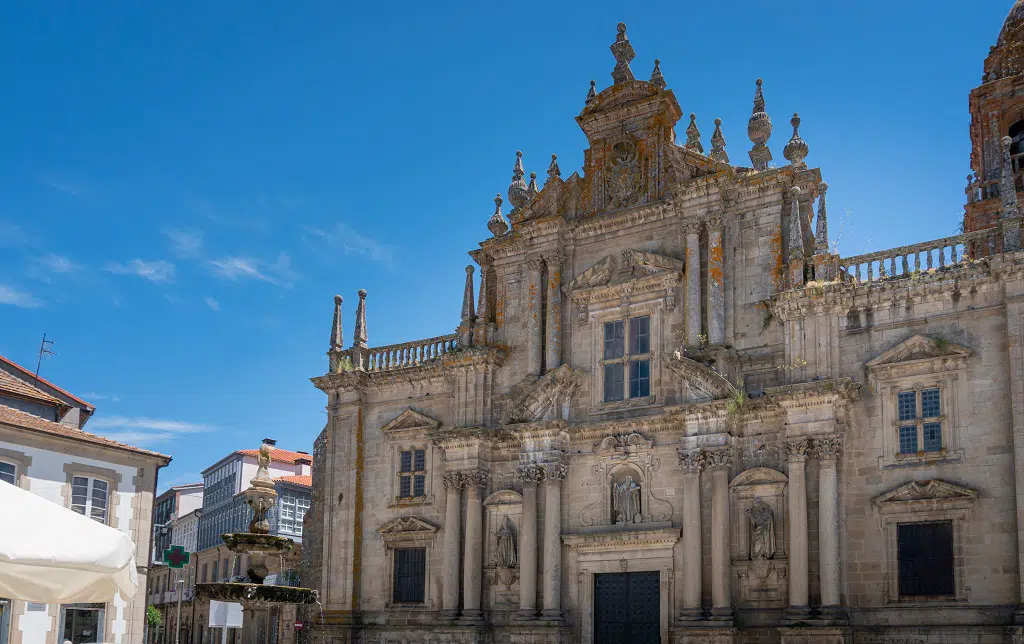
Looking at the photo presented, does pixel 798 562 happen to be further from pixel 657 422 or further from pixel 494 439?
pixel 494 439

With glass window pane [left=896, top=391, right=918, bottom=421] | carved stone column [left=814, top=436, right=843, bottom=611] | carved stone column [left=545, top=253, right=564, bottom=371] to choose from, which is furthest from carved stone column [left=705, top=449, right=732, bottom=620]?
carved stone column [left=545, top=253, right=564, bottom=371]

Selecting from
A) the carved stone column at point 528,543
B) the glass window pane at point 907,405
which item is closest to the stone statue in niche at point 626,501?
the carved stone column at point 528,543

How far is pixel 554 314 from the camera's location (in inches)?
1048

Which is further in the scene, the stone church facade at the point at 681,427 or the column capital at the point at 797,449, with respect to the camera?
the column capital at the point at 797,449

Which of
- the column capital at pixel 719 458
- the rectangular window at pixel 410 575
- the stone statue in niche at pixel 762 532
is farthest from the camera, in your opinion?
the rectangular window at pixel 410 575

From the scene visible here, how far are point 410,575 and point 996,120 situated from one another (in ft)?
74.9

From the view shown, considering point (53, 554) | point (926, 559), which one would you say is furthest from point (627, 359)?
point (53, 554)

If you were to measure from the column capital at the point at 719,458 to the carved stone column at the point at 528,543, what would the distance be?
440 cm

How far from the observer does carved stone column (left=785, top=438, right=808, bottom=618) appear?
20828 mm

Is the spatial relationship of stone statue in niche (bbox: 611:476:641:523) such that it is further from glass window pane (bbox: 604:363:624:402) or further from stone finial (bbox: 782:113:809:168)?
stone finial (bbox: 782:113:809:168)

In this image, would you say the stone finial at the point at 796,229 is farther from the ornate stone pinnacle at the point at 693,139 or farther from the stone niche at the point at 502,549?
the stone niche at the point at 502,549

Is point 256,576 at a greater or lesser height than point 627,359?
lesser

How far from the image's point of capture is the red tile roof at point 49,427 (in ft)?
77.7

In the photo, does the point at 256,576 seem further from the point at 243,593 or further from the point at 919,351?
the point at 919,351
